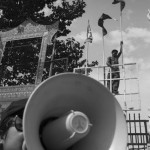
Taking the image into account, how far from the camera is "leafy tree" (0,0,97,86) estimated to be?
15.9 meters

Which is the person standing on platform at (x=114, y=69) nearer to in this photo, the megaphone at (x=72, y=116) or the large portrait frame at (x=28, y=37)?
the large portrait frame at (x=28, y=37)

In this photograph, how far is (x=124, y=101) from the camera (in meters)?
8.12

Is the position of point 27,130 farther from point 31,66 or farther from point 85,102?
point 31,66

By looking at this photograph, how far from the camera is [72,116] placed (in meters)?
1.53

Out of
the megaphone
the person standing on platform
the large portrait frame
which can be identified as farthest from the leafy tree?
the megaphone

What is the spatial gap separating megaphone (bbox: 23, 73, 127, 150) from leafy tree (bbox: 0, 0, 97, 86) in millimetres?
12700

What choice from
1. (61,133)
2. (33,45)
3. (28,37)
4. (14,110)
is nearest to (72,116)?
(61,133)

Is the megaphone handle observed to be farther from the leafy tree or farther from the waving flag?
the leafy tree

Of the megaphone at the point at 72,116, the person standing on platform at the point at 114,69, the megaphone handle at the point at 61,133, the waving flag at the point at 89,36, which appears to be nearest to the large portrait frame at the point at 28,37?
the waving flag at the point at 89,36

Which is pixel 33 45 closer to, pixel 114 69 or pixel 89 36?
pixel 89 36

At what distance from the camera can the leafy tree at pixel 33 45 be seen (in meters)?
15.9

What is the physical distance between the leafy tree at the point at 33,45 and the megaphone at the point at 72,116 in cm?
1270

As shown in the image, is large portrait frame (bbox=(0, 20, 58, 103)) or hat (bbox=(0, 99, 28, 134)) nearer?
hat (bbox=(0, 99, 28, 134))

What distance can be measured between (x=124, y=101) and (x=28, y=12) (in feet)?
36.6
